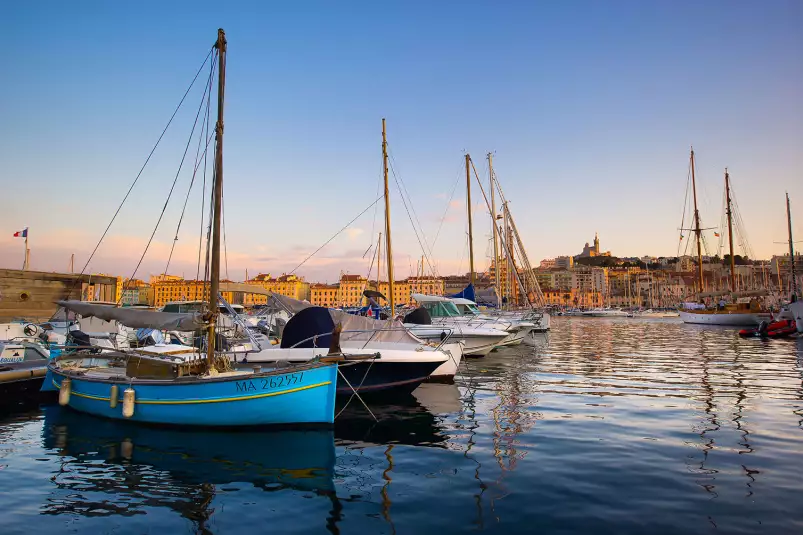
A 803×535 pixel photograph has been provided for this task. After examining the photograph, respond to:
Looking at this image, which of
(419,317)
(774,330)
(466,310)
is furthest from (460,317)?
(774,330)

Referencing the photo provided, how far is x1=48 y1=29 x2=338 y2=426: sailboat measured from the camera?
11797mm

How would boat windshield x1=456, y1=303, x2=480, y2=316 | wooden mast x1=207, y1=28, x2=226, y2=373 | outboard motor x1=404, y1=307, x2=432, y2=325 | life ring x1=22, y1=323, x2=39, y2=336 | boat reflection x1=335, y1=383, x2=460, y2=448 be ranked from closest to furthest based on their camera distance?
1. boat reflection x1=335, y1=383, x2=460, y2=448
2. wooden mast x1=207, y1=28, x2=226, y2=373
3. life ring x1=22, y1=323, x2=39, y2=336
4. outboard motor x1=404, y1=307, x2=432, y2=325
5. boat windshield x1=456, y1=303, x2=480, y2=316

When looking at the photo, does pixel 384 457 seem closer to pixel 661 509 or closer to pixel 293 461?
pixel 293 461

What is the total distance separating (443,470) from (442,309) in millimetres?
22645

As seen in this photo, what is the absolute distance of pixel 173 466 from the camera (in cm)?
982

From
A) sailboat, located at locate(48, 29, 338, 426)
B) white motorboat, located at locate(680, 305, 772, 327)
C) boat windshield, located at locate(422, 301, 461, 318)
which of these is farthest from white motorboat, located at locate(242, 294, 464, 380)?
white motorboat, located at locate(680, 305, 772, 327)

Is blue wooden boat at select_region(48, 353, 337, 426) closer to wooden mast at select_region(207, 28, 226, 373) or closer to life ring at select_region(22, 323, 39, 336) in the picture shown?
wooden mast at select_region(207, 28, 226, 373)

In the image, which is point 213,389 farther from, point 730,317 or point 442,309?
point 730,317

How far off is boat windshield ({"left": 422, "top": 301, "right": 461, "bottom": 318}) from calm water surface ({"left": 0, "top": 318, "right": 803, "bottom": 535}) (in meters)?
15.2

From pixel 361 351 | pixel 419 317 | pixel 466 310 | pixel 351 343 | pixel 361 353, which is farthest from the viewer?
pixel 466 310

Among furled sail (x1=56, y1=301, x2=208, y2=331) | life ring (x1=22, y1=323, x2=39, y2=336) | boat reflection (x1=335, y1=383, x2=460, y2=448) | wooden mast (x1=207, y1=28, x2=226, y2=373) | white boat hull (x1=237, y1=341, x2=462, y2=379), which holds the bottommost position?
boat reflection (x1=335, y1=383, x2=460, y2=448)

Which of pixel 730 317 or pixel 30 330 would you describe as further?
pixel 730 317

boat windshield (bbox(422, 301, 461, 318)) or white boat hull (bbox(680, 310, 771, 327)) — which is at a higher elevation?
boat windshield (bbox(422, 301, 461, 318))

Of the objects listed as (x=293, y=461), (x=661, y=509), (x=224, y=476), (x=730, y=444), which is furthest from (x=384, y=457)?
(x=730, y=444)
